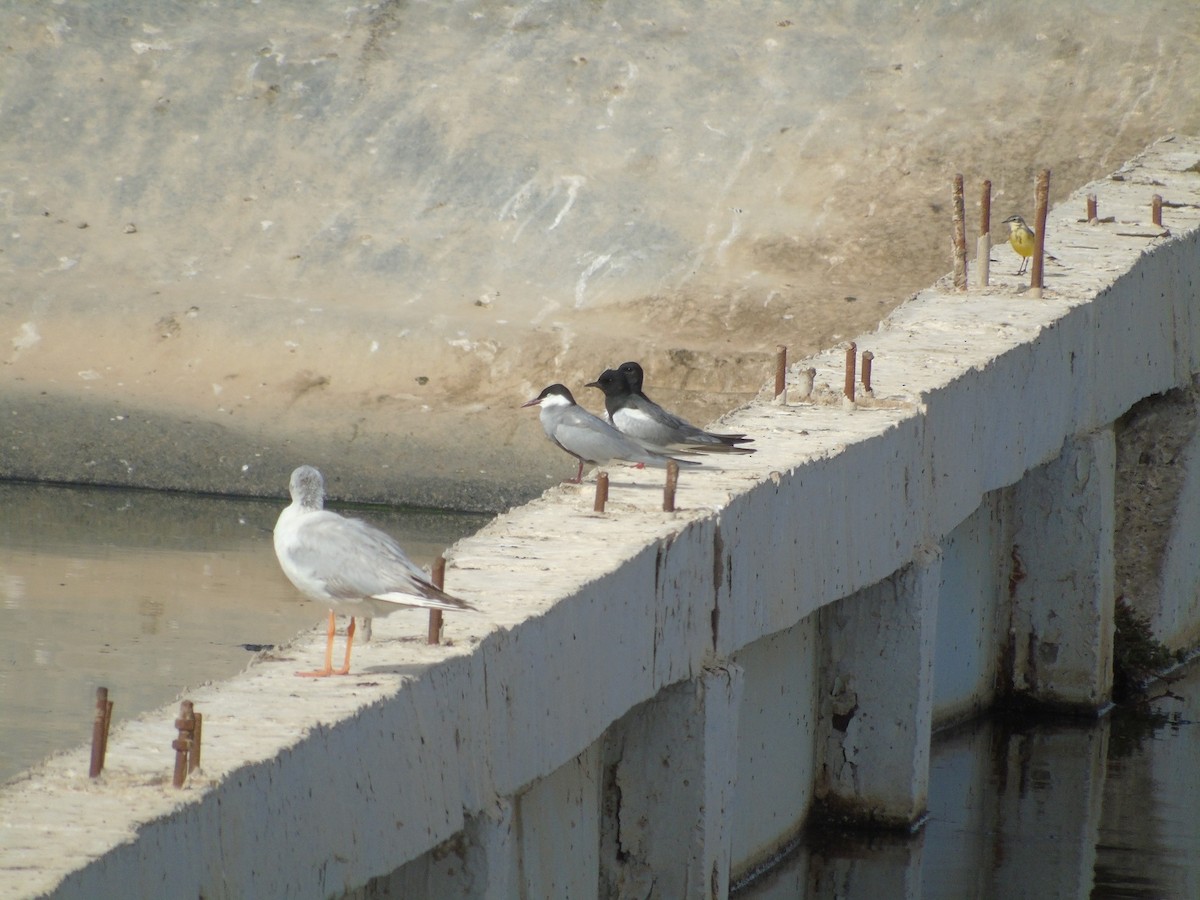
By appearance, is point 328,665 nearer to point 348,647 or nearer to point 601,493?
point 348,647

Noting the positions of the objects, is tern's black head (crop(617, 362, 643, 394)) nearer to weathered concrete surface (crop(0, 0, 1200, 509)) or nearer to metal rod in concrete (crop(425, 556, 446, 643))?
metal rod in concrete (crop(425, 556, 446, 643))

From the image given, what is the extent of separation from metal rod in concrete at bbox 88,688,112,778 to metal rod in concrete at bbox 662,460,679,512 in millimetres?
2984

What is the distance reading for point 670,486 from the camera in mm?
7727

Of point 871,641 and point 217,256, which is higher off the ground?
point 217,256

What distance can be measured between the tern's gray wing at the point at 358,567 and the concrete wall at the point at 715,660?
10.5 inches

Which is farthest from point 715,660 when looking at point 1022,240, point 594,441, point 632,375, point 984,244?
point 1022,240

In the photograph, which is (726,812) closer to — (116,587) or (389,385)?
(116,587)

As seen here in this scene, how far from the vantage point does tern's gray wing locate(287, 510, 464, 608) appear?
5688mm

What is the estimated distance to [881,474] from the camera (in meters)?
9.27

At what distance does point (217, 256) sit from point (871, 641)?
13726 mm

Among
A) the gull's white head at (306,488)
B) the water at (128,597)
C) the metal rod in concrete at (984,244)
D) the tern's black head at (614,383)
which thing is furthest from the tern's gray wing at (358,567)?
the metal rod in concrete at (984,244)

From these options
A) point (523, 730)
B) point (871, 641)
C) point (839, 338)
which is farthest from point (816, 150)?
point (523, 730)

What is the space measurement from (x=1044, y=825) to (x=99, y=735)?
699cm

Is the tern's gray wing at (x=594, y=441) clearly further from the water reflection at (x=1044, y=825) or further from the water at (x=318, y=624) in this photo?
the water reflection at (x=1044, y=825)
